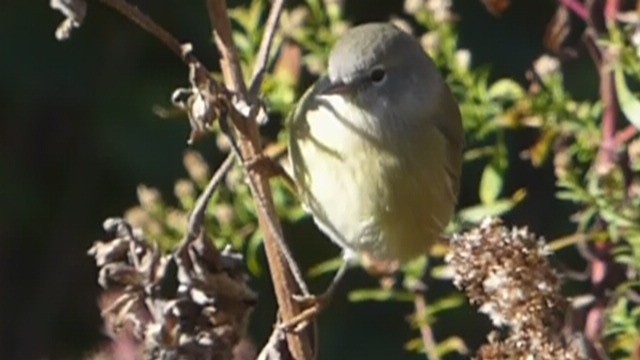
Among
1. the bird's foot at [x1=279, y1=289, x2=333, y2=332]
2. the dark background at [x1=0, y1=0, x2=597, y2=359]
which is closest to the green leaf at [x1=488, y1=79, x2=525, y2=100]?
the bird's foot at [x1=279, y1=289, x2=333, y2=332]

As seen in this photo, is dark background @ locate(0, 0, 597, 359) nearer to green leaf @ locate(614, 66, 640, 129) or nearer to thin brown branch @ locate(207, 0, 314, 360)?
green leaf @ locate(614, 66, 640, 129)

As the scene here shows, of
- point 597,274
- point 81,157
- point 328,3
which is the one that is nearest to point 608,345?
point 597,274

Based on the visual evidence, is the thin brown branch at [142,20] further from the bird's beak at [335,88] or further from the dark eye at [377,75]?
the dark eye at [377,75]

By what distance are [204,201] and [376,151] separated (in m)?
0.61

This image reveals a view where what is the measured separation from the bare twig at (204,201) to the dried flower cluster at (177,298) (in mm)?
10

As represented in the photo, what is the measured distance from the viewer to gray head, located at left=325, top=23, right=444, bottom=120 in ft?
6.07

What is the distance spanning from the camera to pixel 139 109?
3.28 m

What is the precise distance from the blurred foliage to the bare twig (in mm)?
432

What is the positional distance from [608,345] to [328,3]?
0.52 meters

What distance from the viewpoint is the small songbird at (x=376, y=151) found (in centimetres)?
182

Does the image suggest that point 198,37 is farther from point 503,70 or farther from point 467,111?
point 467,111

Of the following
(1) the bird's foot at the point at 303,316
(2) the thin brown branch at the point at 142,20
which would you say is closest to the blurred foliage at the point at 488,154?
(1) the bird's foot at the point at 303,316

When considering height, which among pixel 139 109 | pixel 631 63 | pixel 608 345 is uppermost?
pixel 139 109

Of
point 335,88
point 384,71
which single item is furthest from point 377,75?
point 335,88
